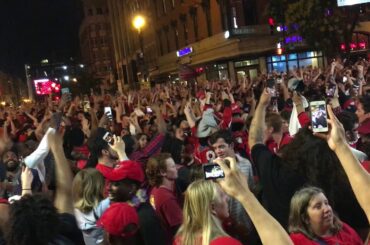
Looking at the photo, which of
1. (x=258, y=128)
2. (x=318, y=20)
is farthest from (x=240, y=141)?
(x=318, y=20)

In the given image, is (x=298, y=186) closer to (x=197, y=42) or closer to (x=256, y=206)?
(x=256, y=206)

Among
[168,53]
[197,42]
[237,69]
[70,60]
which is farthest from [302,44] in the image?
[70,60]

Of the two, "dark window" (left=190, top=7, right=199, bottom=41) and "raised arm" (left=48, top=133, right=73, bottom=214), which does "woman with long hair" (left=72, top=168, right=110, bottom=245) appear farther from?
"dark window" (left=190, top=7, right=199, bottom=41)

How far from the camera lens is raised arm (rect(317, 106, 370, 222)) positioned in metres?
2.88

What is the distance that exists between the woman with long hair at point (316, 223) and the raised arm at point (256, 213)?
0.65m

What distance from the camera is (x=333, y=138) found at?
A: 121 inches

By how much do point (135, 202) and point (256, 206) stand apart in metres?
1.66

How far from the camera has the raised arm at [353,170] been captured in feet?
9.46

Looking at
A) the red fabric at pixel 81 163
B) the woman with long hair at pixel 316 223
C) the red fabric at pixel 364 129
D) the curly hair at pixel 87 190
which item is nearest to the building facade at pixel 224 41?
the red fabric at pixel 81 163

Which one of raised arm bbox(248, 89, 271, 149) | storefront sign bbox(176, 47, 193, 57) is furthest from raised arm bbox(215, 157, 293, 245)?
storefront sign bbox(176, 47, 193, 57)

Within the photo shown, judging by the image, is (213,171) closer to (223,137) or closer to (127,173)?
(127,173)

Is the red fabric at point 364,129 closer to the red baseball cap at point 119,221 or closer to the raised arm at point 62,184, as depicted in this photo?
the red baseball cap at point 119,221

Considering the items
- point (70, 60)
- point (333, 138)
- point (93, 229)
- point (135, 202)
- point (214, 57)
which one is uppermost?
point (70, 60)

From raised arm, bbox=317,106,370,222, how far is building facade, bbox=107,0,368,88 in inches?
882
